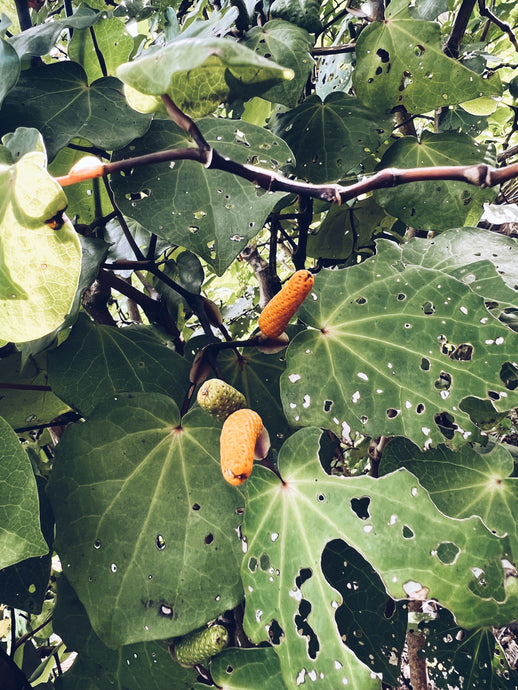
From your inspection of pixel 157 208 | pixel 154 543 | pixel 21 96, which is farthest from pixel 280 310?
pixel 21 96

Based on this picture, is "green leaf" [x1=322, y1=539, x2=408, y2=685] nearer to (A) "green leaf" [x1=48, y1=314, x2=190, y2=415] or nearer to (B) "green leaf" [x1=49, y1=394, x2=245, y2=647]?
(B) "green leaf" [x1=49, y1=394, x2=245, y2=647]

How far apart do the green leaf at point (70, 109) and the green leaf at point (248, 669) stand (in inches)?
28.8

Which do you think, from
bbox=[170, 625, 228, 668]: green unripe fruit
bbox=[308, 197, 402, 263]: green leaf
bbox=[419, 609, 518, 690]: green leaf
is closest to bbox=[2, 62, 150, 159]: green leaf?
bbox=[308, 197, 402, 263]: green leaf

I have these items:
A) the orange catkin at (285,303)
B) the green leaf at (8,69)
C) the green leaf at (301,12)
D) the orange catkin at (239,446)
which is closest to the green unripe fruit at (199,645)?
the orange catkin at (239,446)

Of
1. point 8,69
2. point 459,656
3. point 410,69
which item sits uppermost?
point 8,69

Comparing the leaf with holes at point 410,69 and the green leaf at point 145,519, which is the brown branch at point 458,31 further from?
the green leaf at point 145,519

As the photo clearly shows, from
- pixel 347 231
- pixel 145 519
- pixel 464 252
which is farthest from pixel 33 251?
pixel 347 231

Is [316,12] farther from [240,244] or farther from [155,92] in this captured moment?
[155,92]

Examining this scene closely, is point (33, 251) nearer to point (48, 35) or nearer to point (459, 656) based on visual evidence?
point (48, 35)

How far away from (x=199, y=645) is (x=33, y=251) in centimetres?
57

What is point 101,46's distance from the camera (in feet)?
2.82

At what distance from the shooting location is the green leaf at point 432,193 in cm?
90

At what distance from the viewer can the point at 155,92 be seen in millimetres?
394

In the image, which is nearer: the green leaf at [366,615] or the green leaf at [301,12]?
the green leaf at [366,615]
